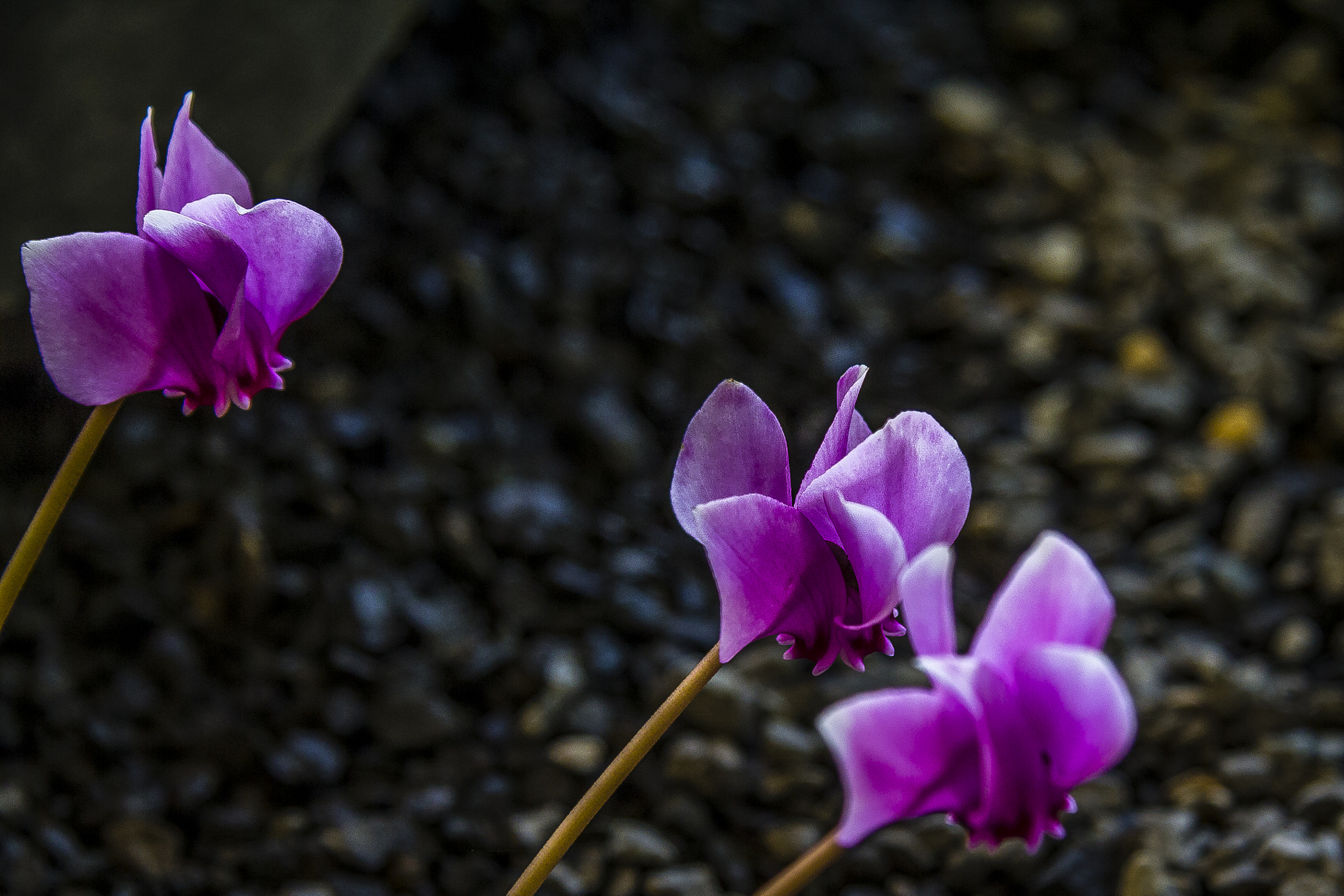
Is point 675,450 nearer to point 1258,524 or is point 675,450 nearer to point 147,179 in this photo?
point 1258,524

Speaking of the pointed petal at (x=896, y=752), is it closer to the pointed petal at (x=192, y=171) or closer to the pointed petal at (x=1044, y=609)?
the pointed petal at (x=1044, y=609)

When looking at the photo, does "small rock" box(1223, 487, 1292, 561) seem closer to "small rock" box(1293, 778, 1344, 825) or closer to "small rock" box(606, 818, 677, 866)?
"small rock" box(1293, 778, 1344, 825)

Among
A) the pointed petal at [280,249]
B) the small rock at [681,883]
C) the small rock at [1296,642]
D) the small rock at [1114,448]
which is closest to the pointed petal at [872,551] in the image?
the pointed petal at [280,249]

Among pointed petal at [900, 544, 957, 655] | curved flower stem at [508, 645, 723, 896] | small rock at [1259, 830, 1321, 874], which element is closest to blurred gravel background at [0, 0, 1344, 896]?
small rock at [1259, 830, 1321, 874]

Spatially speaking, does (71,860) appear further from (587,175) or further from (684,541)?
(587,175)

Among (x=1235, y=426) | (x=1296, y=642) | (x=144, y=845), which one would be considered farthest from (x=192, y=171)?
(x=1235, y=426)

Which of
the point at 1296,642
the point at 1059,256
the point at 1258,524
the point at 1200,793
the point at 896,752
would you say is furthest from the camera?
the point at 1059,256

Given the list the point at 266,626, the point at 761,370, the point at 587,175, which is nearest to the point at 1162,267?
the point at 761,370
